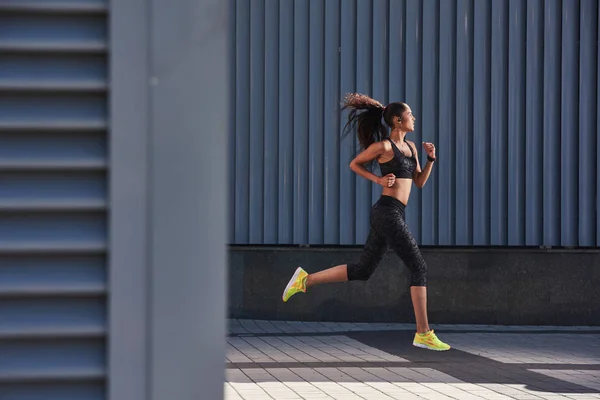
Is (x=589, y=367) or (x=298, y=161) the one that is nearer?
(x=589, y=367)

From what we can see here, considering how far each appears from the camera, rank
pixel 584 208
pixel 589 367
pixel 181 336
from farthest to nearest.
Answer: pixel 584 208 → pixel 589 367 → pixel 181 336

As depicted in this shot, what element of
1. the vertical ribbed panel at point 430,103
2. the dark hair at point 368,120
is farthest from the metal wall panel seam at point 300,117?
the dark hair at point 368,120

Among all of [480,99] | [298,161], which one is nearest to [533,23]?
[480,99]

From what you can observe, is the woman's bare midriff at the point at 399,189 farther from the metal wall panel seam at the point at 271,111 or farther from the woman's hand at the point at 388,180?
the metal wall panel seam at the point at 271,111

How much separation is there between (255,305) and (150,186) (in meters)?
10.4

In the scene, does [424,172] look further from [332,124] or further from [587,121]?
[587,121]

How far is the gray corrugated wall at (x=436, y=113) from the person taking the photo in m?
11.8

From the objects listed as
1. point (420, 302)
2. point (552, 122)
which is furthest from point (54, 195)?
point (552, 122)

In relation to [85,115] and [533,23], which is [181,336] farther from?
[533,23]

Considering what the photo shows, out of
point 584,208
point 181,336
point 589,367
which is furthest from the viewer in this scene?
point 584,208

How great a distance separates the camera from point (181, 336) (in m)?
1.56

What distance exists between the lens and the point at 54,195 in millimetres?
1602

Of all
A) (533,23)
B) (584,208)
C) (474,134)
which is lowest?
(584,208)

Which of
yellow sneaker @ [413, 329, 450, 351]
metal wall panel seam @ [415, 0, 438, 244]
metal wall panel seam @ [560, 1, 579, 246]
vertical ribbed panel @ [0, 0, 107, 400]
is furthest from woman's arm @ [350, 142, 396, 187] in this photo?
vertical ribbed panel @ [0, 0, 107, 400]
